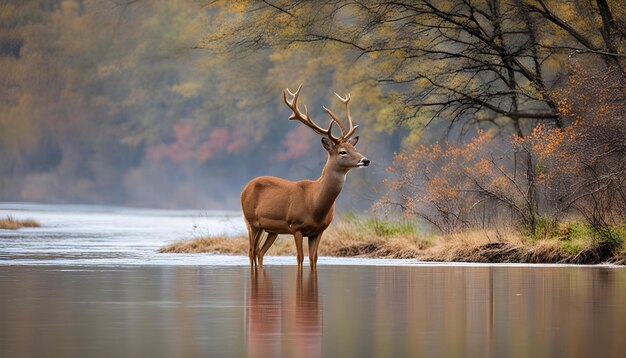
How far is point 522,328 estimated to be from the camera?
13.3 metres

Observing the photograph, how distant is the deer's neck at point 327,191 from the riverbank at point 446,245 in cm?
398

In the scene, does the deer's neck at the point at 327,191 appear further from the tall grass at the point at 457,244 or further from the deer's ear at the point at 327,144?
the tall grass at the point at 457,244

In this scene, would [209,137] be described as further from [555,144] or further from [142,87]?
[555,144]

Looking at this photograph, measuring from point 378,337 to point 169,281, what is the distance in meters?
7.73

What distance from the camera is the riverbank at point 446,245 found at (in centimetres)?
2480

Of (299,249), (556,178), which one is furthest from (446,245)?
(299,249)

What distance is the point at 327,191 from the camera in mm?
22844

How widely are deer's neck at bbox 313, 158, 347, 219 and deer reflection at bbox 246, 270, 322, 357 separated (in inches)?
103

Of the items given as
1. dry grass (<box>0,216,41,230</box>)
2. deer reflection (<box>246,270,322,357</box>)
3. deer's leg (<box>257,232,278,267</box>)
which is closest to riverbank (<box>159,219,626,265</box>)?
deer's leg (<box>257,232,278,267</box>)

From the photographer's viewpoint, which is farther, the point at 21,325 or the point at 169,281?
the point at 169,281

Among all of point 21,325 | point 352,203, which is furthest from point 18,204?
point 21,325

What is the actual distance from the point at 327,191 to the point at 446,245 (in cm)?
447

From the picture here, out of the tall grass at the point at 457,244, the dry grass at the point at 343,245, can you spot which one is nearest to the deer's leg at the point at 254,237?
the tall grass at the point at 457,244

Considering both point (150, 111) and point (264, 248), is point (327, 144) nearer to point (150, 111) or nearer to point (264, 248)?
point (264, 248)
